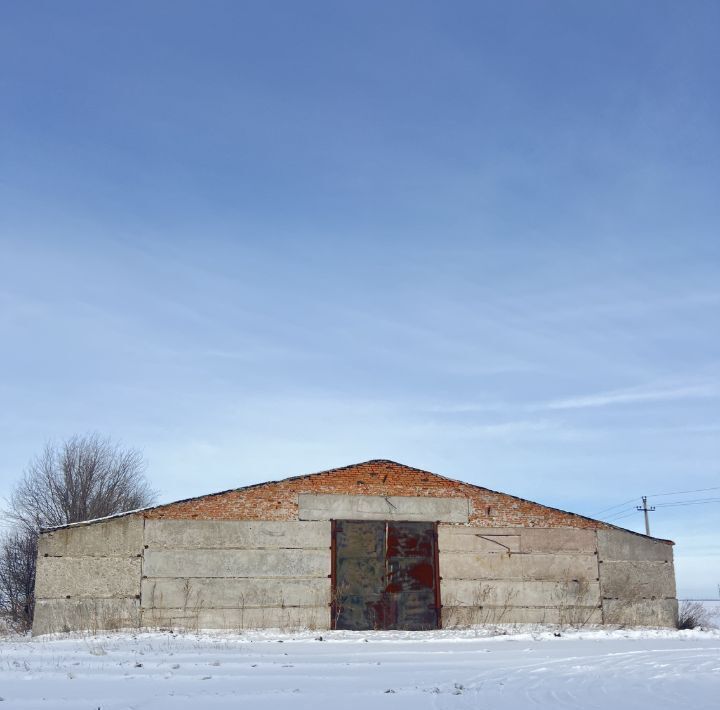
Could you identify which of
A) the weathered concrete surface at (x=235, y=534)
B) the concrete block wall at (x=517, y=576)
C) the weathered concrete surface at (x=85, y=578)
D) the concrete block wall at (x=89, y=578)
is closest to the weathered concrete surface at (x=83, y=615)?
the concrete block wall at (x=89, y=578)

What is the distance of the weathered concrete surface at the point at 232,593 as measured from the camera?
19.7 meters

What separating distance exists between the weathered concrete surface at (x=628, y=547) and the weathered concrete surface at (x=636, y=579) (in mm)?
133

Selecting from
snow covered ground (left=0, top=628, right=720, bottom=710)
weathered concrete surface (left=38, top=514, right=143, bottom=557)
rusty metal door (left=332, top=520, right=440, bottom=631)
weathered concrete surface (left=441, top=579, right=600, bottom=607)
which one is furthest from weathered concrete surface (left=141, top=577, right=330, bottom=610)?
weathered concrete surface (left=441, top=579, right=600, bottom=607)

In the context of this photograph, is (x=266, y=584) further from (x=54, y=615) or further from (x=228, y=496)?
(x=54, y=615)

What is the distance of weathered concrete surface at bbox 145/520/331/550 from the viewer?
20.1 m

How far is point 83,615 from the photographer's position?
62.8 ft

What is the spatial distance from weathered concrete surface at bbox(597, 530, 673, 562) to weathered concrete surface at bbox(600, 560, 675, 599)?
13 cm

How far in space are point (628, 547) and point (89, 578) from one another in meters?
13.7

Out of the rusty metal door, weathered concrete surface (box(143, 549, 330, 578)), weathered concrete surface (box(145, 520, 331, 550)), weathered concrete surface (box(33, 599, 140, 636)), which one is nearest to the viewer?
weathered concrete surface (box(33, 599, 140, 636))

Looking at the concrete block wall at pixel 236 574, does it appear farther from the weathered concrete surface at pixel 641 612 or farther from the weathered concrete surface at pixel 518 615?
the weathered concrete surface at pixel 641 612

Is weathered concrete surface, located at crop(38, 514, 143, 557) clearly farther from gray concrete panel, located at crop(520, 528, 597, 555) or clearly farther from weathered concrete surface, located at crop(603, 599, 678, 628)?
weathered concrete surface, located at crop(603, 599, 678, 628)

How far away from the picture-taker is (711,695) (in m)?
8.82

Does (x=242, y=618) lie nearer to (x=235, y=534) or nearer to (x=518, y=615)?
(x=235, y=534)

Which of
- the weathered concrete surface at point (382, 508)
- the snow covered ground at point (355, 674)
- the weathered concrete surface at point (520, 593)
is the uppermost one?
the weathered concrete surface at point (382, 508)
